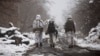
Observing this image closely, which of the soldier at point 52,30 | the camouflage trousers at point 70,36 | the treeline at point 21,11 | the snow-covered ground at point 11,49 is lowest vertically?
the snow-covered ground at point 11,49

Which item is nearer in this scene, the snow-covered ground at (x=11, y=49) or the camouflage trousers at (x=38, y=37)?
the snow-covered ground at (x=11, y=49)

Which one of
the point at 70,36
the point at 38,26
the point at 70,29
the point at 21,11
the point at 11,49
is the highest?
the point at 21,11

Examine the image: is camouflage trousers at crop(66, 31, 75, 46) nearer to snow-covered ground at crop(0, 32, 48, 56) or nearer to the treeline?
the treeline

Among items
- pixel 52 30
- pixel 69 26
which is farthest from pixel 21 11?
pixel 69 26

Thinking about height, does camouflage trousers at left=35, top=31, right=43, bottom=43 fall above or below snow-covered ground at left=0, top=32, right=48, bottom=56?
above

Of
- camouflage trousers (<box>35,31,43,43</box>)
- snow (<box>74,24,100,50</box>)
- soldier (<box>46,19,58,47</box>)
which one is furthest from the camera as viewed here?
soldier (<box>46,19,58,47</box>)

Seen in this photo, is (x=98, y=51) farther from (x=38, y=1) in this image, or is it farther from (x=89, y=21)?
(x=38, y=1)

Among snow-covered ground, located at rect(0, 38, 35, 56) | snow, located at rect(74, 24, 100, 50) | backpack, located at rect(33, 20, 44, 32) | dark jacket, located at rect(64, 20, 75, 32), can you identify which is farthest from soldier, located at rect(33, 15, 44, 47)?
snow, located at rect(74, 24, 100, 50)

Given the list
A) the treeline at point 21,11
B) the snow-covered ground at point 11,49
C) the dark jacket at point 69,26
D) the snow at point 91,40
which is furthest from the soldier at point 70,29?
the snow-covered ground at point 11,49

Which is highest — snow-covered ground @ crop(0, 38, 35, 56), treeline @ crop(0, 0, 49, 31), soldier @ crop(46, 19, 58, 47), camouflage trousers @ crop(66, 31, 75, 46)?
treeline @ crop(0, 0, 49, 31)

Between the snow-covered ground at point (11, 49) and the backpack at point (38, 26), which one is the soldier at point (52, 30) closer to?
the backpack at point (38, 26)

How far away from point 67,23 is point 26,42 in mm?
1125

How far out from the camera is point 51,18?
5.70m

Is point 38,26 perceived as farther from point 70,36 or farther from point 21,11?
point 70,36
